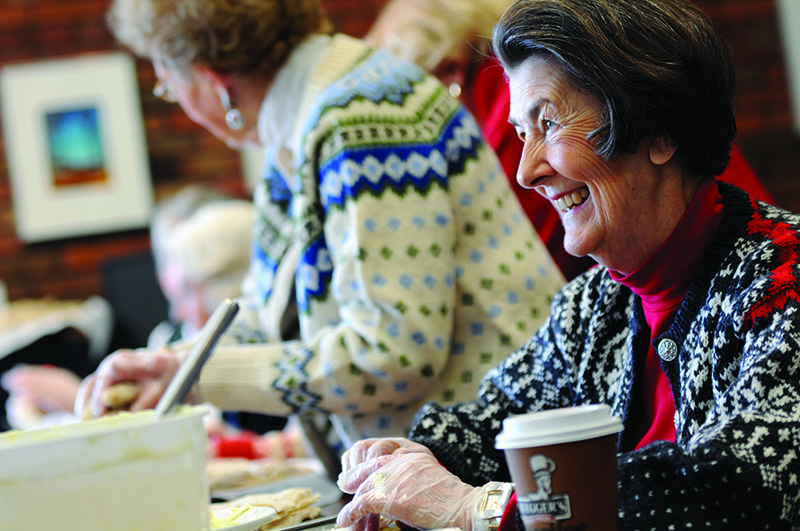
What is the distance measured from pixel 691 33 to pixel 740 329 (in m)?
0.35

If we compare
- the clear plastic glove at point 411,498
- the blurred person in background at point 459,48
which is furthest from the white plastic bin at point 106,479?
the blurred person in background at point 459,48

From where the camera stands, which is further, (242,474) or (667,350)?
(242,474)

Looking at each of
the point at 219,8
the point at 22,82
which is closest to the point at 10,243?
the point at 22,82

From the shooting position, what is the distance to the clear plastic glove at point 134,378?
154cm

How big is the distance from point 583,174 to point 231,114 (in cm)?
105

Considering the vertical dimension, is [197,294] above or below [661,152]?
below

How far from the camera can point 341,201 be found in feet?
4.93

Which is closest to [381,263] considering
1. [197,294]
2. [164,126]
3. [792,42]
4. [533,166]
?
[533,166]

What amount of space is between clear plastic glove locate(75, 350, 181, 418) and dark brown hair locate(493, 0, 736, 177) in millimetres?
886

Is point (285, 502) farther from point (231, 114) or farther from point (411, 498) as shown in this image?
point (231, 114)

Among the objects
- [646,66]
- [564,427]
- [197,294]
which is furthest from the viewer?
[197,294]

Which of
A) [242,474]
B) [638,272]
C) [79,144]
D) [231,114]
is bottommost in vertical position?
[242,474]

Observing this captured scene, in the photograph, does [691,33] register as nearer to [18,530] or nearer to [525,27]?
[525,27]

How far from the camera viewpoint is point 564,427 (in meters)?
0.65
